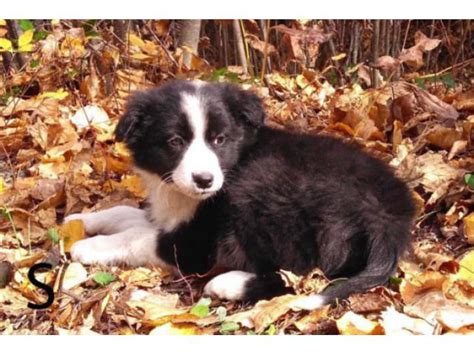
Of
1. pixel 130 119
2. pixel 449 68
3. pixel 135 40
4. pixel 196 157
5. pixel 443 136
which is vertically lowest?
pixel 443 136

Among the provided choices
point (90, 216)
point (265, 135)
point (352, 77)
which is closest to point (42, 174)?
point (90, 216)

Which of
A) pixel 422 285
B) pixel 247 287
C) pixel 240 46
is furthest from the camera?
pixel 240 46

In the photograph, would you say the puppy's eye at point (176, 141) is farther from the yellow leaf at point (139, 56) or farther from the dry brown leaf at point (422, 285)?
the yellow leaf at point (139, 56)

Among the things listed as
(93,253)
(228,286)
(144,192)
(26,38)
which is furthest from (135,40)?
(228,286)

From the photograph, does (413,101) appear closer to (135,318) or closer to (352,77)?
(352,77)

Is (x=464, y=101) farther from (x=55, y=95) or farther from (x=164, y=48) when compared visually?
(x=55, y=95)
